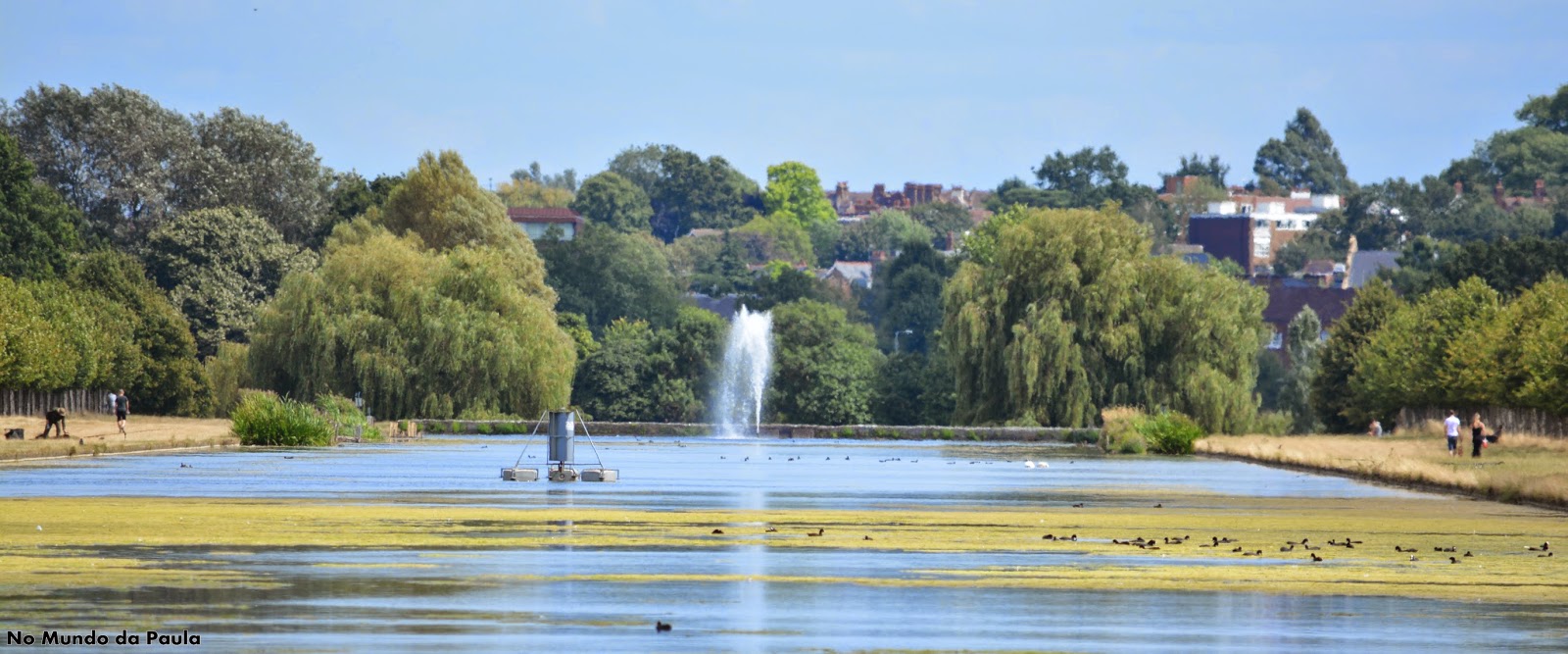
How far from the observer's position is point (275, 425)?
68.9 m

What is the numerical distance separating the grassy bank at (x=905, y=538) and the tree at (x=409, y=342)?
175 feet

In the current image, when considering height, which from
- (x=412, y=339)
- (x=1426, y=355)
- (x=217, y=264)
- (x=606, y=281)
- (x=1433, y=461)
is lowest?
(x=1433, y=461)

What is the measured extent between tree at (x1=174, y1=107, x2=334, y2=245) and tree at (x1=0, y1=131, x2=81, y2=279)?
17670 mm

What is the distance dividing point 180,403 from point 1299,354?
65830 mm

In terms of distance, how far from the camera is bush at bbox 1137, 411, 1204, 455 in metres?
75.4

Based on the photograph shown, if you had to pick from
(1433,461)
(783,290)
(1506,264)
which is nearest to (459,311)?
(1433,461)

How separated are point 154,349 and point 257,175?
108ft

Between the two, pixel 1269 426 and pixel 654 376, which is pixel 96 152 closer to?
pixel 654 376

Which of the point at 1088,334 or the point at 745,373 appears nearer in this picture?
the point at 1088,334

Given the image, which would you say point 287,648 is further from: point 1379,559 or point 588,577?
point 1379,559

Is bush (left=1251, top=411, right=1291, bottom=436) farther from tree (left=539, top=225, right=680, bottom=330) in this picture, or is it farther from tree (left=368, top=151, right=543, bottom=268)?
tree (left=539, top=225, right=680, bottom=330)

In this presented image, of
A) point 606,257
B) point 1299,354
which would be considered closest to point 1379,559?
point 1299,354

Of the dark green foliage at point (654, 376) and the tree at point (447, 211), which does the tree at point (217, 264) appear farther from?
the dark green foliage at point (654, 376)

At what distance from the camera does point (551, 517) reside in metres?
32.2
